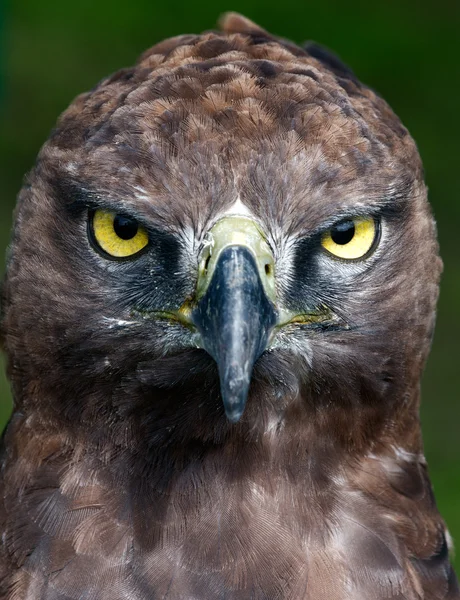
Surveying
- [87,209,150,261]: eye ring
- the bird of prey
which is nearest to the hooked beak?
the bird of prey

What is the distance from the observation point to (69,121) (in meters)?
3.73

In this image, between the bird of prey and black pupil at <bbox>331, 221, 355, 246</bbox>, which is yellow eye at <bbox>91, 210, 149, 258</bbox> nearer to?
the bird of prey

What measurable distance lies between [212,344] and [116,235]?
46 cm

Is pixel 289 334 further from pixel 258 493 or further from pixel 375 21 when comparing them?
pixel 375 21

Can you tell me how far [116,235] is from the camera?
11.1 feet

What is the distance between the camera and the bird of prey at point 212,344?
3.33 metres

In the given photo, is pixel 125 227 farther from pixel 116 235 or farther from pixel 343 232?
pixel 343 232

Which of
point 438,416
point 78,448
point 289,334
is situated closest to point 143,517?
point 78,448

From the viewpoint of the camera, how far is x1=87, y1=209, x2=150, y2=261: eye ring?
3.36 m

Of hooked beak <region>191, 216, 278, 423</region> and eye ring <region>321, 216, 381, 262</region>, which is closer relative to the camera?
hooked beak <region>191, 216, 278, 423</region>

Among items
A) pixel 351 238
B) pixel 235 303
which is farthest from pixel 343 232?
pixel 235 303

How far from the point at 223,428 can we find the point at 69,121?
1.07 m

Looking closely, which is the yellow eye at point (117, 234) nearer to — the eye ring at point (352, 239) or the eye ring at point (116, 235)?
the eye ring at point (116, 235)

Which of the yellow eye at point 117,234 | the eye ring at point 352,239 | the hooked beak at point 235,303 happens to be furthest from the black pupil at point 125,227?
the eye ring at point 352,239
